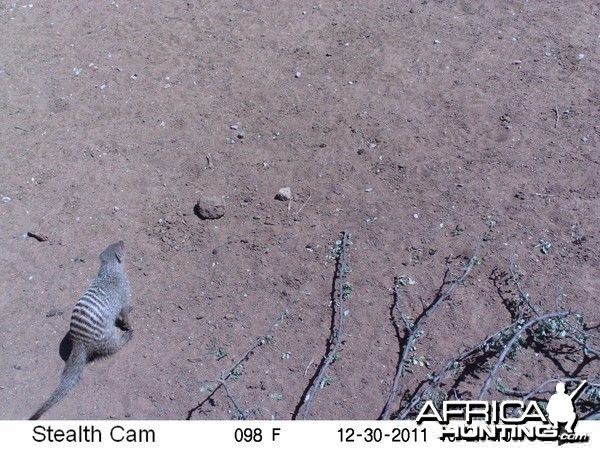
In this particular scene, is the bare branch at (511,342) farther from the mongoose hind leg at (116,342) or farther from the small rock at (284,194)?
the mongoose hind leg at (116,342)

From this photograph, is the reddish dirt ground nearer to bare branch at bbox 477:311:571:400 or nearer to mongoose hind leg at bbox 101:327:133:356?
mongoose hind leg at bbox 101:327:133:356

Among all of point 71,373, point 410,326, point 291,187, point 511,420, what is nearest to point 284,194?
point 291,187

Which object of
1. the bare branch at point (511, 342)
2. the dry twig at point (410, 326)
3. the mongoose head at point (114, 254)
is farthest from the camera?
the mongoose head at point (114, 254)

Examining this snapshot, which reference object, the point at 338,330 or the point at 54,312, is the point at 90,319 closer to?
the point at 54,312

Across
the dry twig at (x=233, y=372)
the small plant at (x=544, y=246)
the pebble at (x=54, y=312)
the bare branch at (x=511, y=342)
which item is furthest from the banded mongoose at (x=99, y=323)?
the small plant at (x=544, y=246)

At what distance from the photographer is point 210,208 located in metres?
5.07

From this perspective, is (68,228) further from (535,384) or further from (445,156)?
(535,384)

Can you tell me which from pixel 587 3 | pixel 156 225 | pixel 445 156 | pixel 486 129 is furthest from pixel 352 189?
pixel 587 3

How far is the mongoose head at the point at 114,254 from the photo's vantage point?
4566 mm

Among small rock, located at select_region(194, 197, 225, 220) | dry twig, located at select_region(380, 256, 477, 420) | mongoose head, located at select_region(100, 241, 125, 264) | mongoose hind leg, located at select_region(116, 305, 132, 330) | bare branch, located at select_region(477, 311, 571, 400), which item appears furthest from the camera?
small rock, located at select_region(194, 197, 225, 220)

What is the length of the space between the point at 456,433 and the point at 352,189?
93.2 inches

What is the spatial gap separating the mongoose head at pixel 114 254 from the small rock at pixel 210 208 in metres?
0.76

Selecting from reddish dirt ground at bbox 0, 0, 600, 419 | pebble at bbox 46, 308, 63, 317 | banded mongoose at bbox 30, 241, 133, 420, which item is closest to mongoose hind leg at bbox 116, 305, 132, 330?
banded mongoose at bbox 30, 241, 133, 420

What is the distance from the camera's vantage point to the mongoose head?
15.0 ft
